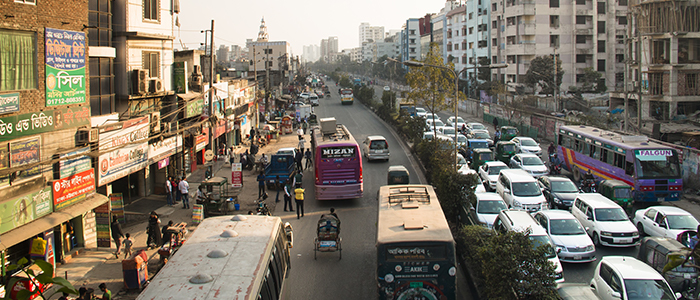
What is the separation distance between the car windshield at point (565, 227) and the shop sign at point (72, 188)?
1396cm

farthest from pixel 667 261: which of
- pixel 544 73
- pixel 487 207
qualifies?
pixel 544 73

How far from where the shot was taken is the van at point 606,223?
16.1m

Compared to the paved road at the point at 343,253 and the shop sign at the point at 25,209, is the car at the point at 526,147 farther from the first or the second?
the shop sign at the point at 25,209

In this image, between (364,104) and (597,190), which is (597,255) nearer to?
(597,190)

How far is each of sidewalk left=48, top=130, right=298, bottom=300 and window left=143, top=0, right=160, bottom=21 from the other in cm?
788

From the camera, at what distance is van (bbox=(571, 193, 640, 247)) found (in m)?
16.1

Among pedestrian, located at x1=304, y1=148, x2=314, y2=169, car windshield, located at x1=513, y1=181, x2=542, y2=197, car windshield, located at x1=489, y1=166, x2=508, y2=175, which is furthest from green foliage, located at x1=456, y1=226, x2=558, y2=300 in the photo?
pedestrian, located at x1=304, y1=148, x2=314, y2=169

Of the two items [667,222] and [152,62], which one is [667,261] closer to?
[667,222]

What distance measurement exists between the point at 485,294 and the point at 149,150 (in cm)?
1551

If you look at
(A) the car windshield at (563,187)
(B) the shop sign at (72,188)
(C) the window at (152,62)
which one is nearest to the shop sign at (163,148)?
(C) the window at (152,62)

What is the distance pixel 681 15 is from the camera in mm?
40500

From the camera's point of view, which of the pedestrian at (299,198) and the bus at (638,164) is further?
the bus at (638,164)

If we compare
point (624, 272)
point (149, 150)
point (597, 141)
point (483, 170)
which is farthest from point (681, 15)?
point (149, 150)

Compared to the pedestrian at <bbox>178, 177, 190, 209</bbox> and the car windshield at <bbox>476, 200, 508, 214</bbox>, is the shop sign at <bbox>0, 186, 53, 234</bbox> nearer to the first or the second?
the pedestrian at <bbox>178, 177, 190, 209</bbox>
